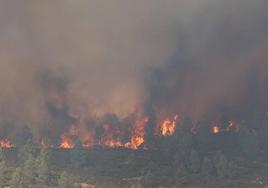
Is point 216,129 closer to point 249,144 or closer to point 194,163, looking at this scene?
point 249,144

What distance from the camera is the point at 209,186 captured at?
4510 inches

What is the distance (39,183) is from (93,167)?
3604 centimetres

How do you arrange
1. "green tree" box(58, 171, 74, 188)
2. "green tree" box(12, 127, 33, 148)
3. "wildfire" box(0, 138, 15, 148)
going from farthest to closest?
1. "wildfire" box(0, 138, 15, 148)
2. "green tree" box(12, 127, 33, 148)
3. "green tree" box(58, 171, 74, 188)

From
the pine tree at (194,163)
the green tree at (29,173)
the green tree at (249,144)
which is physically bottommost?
the green tree at (29,173)

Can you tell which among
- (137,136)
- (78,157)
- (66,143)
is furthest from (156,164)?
(66,143)

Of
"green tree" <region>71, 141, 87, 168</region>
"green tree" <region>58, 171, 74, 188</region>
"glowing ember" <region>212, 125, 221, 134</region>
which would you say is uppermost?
"glowing ember" <region>212, 125, 221, 134</region>

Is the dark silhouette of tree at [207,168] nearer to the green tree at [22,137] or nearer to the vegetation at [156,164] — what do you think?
the vegetation at [156,164]

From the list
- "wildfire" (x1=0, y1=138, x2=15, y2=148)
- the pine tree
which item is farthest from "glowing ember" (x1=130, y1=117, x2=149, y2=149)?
"wildfire" (x1=0, y1=138, x2=15, y2=148)

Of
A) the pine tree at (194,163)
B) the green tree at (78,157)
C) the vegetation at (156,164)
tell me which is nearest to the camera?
the vegetation at (156,164)

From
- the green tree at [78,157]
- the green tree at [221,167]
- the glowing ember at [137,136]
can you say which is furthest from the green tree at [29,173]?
the glowing ember at [137,136]

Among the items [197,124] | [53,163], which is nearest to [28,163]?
[53,163]

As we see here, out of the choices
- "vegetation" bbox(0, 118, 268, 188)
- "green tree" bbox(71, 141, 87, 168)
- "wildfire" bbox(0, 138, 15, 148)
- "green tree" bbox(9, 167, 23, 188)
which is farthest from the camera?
"wildfire" bbox(0, 138, 15, 148)

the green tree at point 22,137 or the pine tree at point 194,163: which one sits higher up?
the green tree at point 22,137

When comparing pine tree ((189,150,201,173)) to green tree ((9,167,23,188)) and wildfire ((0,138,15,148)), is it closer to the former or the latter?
green tree ((9,167,23,188))
